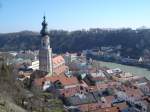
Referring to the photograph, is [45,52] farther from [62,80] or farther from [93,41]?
[93,41]

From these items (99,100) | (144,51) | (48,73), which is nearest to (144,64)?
(144,51)

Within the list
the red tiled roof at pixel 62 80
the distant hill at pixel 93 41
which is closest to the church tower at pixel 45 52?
the red tiled roof at pixel 62 80

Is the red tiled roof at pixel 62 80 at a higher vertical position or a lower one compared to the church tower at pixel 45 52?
lower

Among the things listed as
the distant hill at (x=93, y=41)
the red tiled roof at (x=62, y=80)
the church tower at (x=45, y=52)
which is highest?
the church tower at (x=45, y=52)

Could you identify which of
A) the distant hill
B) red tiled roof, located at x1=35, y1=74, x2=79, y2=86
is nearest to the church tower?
red tiled roof, located at x1=35, y1=74, x2=79, y2=86

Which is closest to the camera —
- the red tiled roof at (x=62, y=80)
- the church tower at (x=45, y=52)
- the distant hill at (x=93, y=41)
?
the church tower at (x=45, y=52)

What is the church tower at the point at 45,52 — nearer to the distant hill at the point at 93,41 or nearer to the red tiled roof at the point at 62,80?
the red tiled roof at the point at 62,80
